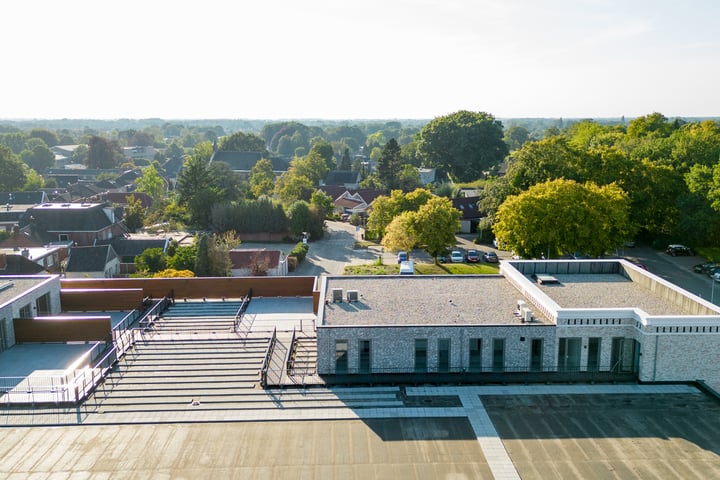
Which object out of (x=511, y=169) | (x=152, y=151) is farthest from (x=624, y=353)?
(x=152, y=151)

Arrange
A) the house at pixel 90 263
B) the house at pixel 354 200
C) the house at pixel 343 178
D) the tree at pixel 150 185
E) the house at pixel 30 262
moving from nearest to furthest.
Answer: the house at pixel 30 262, the house at pixel 90 263, the house at pixel 354 200, the tree at pixel 150 185, the house at pixel 343 178

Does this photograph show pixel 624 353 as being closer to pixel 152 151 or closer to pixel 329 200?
pixel 329 200

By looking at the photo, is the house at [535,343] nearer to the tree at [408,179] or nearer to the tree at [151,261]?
the tree at [151,261]

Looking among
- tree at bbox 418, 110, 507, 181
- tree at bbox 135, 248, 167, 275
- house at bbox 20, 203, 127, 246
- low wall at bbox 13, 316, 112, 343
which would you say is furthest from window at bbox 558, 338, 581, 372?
tree at bbox 418, 110, 507, 181

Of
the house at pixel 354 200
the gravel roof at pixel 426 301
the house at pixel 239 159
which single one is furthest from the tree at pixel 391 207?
the house at pixel 239 159

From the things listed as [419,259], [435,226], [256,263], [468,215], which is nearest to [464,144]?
[468,215]
